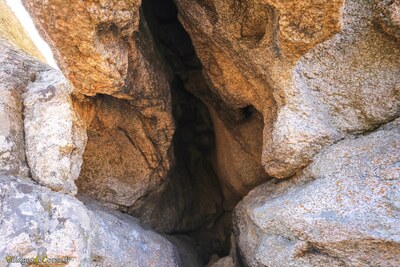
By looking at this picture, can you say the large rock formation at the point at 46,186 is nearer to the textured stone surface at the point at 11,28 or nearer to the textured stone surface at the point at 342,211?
the textured stone surface at the point at 11,28

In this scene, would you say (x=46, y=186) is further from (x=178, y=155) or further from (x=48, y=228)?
(x=178, y=155)

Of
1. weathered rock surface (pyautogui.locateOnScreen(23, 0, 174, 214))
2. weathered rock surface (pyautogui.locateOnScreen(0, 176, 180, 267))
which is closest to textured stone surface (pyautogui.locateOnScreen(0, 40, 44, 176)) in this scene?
weathered rock surface (pyautogui.locateOnScreen(0, 176, 180, 267))

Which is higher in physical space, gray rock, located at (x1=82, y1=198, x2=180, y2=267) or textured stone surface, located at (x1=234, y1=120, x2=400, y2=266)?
textured stone surface, located at (x1=234, y1=120, x2=400, y2=266)

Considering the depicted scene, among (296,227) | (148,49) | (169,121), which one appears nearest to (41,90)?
(148,49)

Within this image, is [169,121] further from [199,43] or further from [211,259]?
[211,259]

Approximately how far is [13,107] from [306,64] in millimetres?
1774

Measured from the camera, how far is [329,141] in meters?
2.05

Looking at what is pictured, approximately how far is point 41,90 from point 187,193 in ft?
7.27

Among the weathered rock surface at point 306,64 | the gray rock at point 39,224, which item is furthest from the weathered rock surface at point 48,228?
the weathered rock surface at point 306,64

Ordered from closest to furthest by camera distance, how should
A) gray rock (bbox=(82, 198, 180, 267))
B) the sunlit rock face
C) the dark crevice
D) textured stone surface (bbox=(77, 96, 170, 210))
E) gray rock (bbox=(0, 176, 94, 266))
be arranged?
1. gray rock (bbox=(0, 176, 94, 266))
2. the sunlit rock face
3. gray rock (bbox=(82, 198, 180, 267))
4. textured stone surface (bbox=(77, 96, 170, 210))
5. the dark crevice

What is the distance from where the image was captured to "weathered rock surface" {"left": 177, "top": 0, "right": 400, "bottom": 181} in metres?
1.84

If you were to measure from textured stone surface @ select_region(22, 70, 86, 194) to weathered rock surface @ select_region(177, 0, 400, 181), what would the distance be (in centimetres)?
100

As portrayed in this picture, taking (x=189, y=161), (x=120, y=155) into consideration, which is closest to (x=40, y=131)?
(x=120, y=155)

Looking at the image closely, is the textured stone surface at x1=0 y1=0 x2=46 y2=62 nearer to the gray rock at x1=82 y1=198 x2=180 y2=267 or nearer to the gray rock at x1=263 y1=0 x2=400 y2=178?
the gray rock at x1=82 y1=198 x2=180 y2=267
